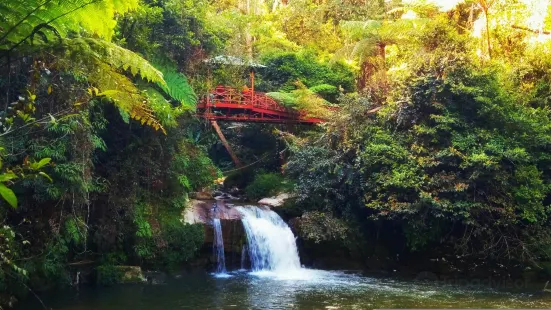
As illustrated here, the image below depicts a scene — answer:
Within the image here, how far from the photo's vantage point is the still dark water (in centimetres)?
831

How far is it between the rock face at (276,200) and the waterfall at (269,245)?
3.51 ft

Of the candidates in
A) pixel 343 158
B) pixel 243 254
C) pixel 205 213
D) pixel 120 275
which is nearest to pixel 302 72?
pixel 343 158

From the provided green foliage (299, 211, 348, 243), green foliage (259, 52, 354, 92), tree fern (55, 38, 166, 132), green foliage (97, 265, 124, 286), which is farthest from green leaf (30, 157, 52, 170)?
green foliage (259, 52, 354, 92)

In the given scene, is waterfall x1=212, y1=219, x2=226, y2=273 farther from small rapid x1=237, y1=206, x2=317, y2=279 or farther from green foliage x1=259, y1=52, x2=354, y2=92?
green foliage x1=259, y1=52, x2=354, y2=92

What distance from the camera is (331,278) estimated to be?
11172 mm

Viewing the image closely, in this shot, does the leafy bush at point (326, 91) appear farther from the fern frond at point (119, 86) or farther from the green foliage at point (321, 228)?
the fern frond at point (119, 86)

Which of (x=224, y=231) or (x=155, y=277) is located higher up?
(x=224, y=231)

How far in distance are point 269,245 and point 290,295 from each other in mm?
3280

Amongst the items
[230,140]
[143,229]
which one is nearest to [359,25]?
[230,140]

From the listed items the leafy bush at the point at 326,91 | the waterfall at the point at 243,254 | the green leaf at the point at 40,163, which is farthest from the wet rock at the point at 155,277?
the leafy bush at the point at 326,91

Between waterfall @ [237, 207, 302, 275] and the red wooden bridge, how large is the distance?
3594mm

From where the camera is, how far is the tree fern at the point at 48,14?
3701mm

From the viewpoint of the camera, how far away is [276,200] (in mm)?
14398

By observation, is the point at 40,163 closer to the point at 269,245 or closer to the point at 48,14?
the point at 48,14
